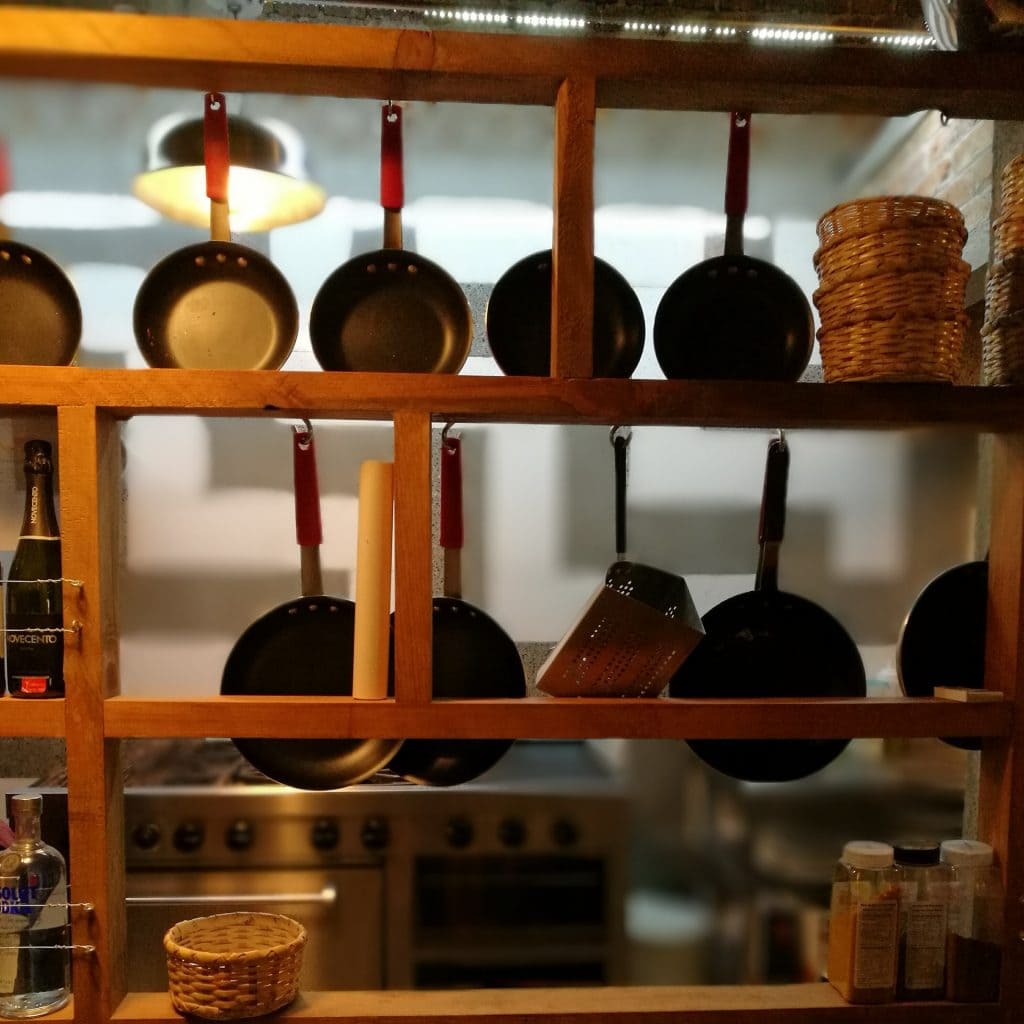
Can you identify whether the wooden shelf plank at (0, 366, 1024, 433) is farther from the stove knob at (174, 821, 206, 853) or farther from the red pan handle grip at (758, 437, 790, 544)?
the stove knob at (174, 821, 206, 853)

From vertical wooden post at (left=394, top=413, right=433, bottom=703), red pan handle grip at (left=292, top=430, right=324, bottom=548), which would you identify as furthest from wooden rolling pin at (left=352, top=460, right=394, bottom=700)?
red pan handle grip at (left=292, top=430, right=324, bottom=548)

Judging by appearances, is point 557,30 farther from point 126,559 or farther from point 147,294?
point 126,559

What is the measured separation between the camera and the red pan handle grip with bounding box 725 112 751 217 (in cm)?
109

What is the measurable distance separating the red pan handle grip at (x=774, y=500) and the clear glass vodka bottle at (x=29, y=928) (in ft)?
3.35

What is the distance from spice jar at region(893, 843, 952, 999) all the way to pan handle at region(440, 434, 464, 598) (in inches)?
27.3

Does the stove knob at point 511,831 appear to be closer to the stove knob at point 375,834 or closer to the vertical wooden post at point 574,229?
the stove knob at point 375,834

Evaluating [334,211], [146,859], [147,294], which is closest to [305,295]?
[334,211]

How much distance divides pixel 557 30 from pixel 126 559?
1118 mm

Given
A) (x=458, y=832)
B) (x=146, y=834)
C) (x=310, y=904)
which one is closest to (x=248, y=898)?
(x=310, y=904)

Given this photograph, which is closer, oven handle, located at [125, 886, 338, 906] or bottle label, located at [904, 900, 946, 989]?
bottle label, located at [904, 900, 946, 989]

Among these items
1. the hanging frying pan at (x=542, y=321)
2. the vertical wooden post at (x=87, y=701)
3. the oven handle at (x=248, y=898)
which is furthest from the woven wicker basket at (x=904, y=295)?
the oven handle at (x=248, y=898)

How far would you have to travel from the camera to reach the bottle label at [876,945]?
102 centimetres

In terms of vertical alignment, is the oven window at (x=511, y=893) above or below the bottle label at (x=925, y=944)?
below

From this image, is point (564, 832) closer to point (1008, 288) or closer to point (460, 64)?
point (1008, 288)
